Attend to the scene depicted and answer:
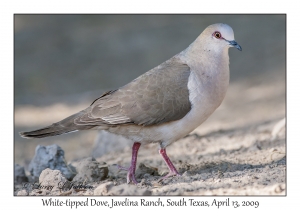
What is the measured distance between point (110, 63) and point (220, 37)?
9646 millimetres

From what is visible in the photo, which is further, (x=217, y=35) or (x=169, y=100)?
(x=217, y=35)

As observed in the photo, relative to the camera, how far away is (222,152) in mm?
7129

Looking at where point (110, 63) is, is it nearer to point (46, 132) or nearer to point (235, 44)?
point (46, 132)

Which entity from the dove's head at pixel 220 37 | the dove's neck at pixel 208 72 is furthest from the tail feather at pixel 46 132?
the dove's head at pixel 220 37

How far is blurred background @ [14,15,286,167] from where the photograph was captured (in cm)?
1047

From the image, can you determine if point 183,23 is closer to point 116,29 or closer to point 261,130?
point 116,29

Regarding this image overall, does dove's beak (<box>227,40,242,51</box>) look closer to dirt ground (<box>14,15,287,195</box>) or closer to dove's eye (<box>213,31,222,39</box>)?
dove's eye (<box>213,31,222,39</box>)

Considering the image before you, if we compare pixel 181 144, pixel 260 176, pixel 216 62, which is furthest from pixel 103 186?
pixel 181 144

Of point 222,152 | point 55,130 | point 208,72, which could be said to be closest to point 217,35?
point 208,72

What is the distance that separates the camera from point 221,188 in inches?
191

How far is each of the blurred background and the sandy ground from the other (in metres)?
0.05

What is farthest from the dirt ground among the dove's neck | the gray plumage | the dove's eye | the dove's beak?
the dove's eye

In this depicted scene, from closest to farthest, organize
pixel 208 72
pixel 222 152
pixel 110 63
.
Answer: pixel 208 72, pixel 222 152, pixel 110 63

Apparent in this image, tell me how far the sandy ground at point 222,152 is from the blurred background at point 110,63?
0.05m
